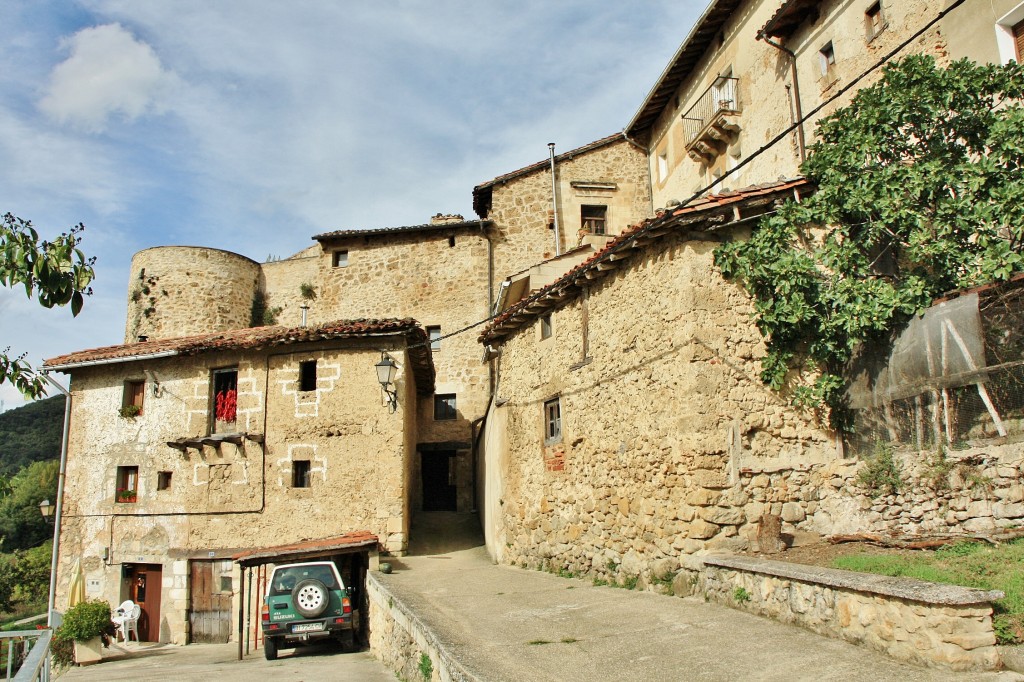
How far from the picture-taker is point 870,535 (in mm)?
8906

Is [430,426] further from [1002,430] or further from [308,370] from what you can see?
[1002,430]

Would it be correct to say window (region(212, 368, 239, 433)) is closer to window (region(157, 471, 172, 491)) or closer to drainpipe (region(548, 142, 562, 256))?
window (region(157, 471, 172, 491))

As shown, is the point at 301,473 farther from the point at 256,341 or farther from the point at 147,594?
the point at 147,594

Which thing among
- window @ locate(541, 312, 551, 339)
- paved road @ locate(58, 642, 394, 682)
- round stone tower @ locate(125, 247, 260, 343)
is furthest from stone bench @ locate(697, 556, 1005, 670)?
round stone tower @ locate(125, 247, 260, 343)

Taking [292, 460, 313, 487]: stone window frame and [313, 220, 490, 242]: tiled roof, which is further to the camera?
[313, 220, 490, 242]: tiled roof

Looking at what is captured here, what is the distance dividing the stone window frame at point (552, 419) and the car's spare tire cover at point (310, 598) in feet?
15.9

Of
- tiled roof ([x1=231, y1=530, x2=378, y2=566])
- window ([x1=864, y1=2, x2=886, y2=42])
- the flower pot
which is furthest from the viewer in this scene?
the flower pot

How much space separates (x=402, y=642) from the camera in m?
9.85

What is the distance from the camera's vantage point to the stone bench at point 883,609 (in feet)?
18.1

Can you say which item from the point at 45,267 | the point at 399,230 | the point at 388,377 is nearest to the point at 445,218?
the point at 399,230

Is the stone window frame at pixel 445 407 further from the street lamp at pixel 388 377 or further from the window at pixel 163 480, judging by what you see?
the window at pixel 163 480

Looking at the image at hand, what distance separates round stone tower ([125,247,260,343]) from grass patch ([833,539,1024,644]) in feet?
89.3

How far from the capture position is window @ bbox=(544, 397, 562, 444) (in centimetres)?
1396

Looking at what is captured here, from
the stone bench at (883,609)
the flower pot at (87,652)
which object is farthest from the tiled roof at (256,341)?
the stone bench at (883,609)
